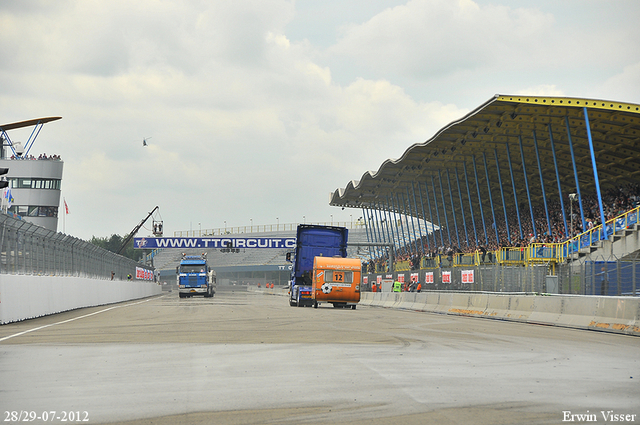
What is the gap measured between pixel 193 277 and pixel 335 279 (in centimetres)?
2796

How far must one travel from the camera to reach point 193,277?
61.2 meters

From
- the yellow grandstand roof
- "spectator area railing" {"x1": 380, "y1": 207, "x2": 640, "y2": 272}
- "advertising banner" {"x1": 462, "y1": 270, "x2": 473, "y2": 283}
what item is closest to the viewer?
"spectator area railing" {"x1": 380, "y1": 207, "x2": 640, "y2": 272}

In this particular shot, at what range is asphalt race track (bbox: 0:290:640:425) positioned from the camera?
23.4ft

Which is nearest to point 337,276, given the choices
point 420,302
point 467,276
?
point 420,302

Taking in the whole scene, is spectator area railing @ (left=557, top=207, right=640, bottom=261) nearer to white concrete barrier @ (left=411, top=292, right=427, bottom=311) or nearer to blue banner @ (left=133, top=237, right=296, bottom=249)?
white concrete barrier @ (left=411, top=292, right=427, bottom=311)

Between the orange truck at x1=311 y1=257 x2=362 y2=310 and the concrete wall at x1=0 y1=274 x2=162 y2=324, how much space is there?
10.7 m

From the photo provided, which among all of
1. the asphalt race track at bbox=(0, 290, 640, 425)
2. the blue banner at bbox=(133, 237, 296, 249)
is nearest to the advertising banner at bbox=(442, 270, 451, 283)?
the asphalt race track at bbox=(0, 290, 640, 425)

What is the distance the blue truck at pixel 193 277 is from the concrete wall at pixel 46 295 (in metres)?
17.2

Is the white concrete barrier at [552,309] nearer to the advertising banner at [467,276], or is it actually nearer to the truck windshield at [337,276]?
the advertising banner at [467,276]

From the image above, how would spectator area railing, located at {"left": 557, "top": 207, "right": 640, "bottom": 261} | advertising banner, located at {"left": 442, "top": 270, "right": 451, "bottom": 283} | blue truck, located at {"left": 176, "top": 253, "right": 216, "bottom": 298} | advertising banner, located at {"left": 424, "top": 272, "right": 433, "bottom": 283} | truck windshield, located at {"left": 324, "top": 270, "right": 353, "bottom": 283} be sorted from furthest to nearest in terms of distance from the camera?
blue truck, located at {"left": 176, "top": 253, "right": 216, "bottom": 298}
advertising banner, located at {"left": 424, "top": 272, "right": 433, "bottom": 283}
advertising banner, located at {"left": 442, "top": 270, "right": 451, "bottom": 283}
truck windshield, located at {"left": 324, "top": 270, "right": 353, "bottom": 283}
spectator area railing, located at {"left": 557, "top": 207, "right": 640, "bottom": 261}

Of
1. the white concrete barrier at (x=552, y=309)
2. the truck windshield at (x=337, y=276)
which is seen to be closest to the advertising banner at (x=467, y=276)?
the white concrete barrier at (x=552, y=309)

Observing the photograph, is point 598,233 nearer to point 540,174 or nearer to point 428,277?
point 428,277

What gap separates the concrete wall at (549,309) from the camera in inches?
741

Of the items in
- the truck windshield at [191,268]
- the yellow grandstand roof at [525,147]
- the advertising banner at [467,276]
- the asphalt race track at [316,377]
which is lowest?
the asphalt race track at [316,377]
